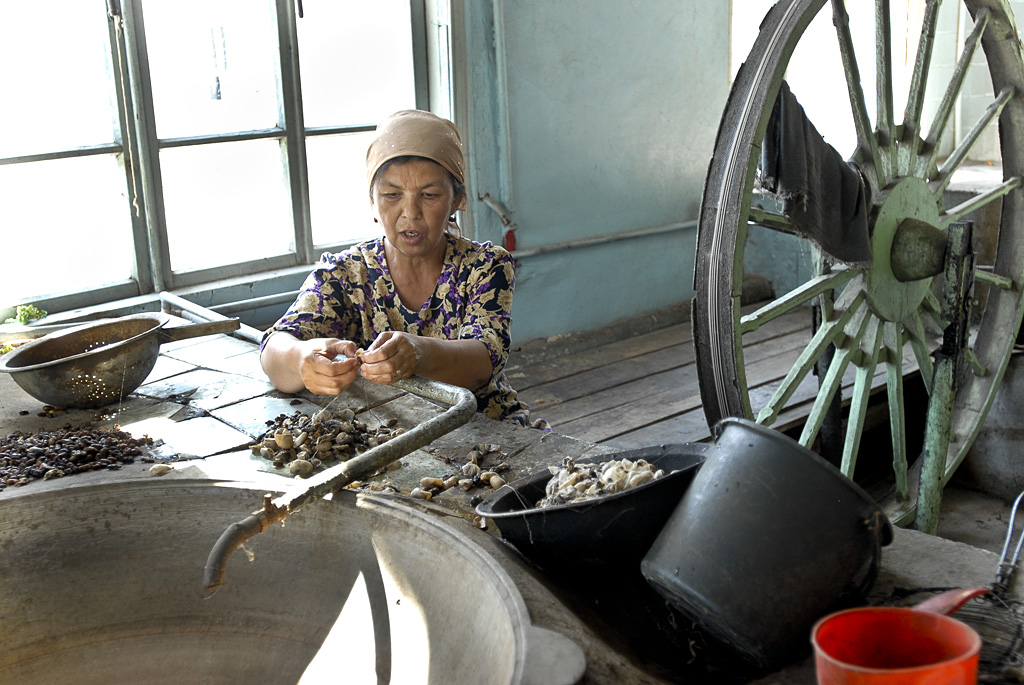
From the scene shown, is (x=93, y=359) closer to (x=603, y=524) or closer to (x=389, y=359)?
(x=389, y=359)

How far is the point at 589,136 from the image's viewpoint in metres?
4.68

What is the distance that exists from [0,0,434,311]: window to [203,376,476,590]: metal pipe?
60.9 inches

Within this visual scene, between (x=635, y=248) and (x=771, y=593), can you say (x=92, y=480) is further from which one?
(x=635, y=248)

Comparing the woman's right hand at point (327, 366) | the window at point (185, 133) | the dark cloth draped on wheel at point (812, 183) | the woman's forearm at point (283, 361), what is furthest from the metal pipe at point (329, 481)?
the window at point (185, 133)

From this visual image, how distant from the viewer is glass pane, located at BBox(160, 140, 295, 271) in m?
3.46

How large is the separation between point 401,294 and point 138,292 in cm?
154

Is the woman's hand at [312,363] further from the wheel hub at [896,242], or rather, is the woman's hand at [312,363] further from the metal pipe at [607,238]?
the metal pipe at [607,238]

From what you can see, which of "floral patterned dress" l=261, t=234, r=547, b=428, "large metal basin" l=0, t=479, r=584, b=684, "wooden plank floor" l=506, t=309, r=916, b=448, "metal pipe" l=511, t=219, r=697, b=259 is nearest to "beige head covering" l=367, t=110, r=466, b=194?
"floral patterned dress" l=261, t=234, r=547, b=428

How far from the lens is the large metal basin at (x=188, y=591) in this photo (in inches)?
57.2

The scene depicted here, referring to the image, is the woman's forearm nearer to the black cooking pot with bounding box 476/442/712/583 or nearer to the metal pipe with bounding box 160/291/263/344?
the metal pipe with bounding box 160/291/263/344

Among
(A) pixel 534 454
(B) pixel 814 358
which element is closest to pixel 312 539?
(A) pixel 534 454

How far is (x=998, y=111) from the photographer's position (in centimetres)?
288

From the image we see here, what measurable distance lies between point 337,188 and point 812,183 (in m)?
2.27

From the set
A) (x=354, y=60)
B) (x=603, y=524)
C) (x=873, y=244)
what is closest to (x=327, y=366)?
(x=603, y=524)
